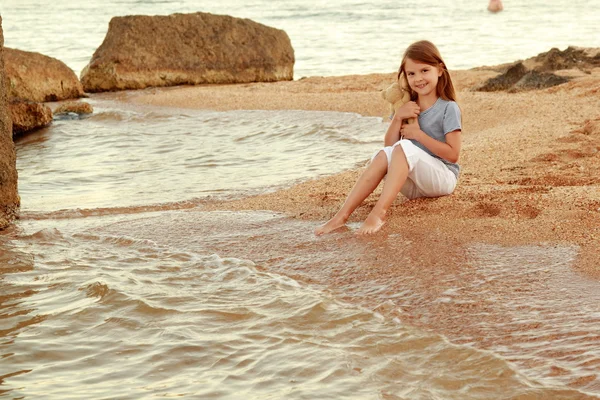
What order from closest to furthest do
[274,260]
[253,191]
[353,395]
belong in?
[353,395] < [274,260] < [253,191]

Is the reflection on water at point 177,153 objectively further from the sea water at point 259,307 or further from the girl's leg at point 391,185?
the girl's leg at point 391,185

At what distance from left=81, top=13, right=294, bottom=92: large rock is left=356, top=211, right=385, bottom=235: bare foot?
10412mm

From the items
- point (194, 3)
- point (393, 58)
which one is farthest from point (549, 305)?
point (194, 3)

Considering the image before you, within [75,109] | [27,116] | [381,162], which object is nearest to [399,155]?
[381,162]

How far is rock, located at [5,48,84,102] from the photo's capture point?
12.5m

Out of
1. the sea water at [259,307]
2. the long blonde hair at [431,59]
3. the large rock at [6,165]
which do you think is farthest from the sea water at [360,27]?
the long blonde hair at [431,59]

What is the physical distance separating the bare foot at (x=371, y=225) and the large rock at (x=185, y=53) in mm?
10412

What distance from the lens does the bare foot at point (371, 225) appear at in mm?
4918

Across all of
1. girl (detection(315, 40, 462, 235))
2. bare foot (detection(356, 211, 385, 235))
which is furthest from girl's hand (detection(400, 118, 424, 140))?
bare foot (detection(356, 211, 385, 235))

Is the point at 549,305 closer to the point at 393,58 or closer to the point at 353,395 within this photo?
the point at 353,395

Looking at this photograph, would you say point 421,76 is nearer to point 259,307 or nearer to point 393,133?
point 393,133

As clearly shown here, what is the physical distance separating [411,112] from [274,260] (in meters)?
1.34

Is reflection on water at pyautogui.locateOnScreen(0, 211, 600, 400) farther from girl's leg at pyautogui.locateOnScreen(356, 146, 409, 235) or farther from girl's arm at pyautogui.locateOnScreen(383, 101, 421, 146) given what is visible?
girl's arm at pyautogui.locateOnScreen(383, 101, 421, 146)

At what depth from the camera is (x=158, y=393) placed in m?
3.12
